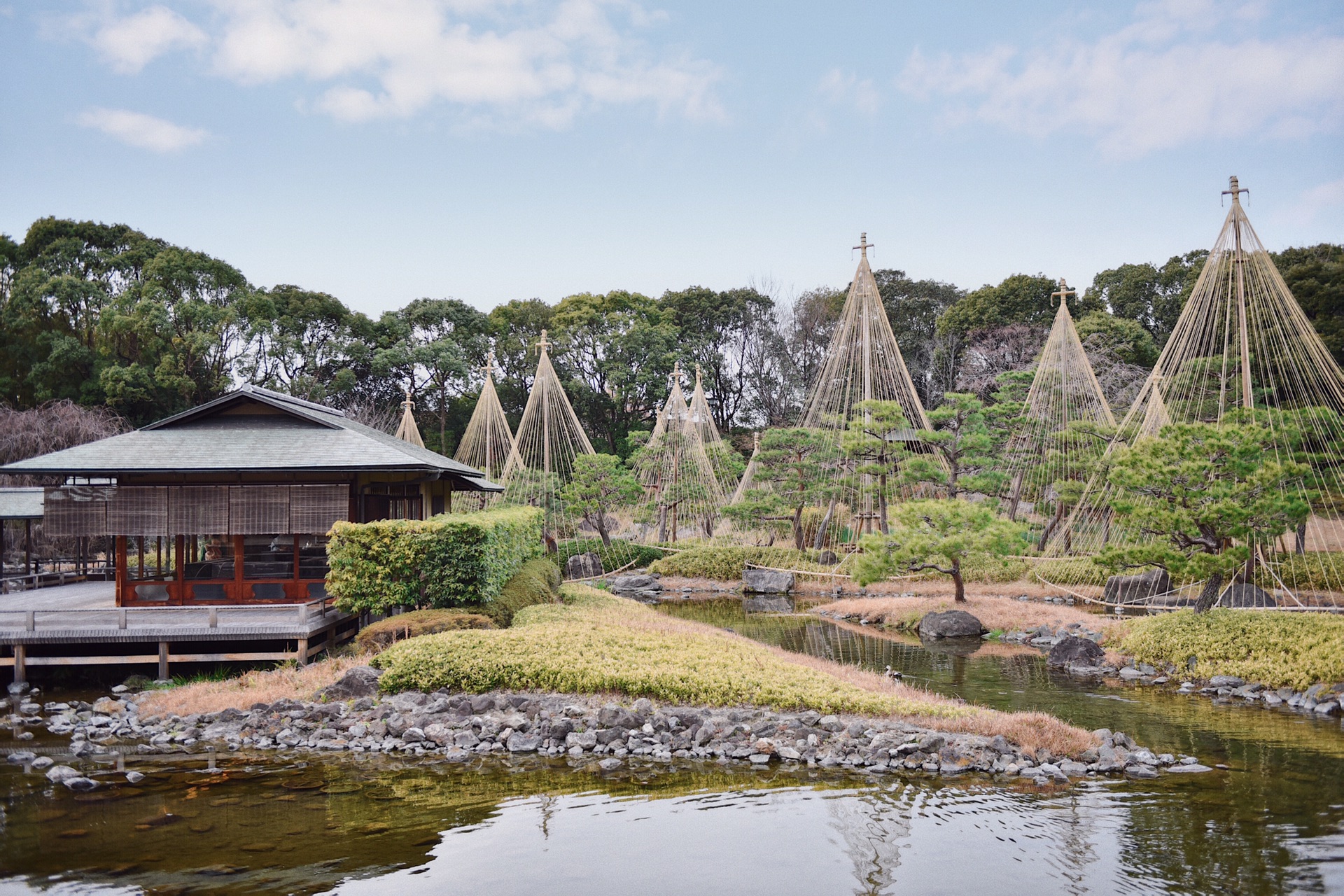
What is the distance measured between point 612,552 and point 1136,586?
15.9 m

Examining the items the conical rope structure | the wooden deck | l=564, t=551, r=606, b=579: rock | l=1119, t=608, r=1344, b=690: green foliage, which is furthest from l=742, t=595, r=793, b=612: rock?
the wooden deck

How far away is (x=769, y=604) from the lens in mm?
22969

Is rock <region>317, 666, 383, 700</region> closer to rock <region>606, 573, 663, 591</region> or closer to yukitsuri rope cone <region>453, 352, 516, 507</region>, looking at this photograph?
rock <region>606, 573, 663, 591</region>

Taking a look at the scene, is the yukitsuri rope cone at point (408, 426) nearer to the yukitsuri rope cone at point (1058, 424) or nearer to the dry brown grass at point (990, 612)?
the dry brown grass at point (990, 612)

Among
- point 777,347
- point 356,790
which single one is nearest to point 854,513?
point 356,790

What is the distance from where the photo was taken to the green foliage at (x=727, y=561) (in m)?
26.4

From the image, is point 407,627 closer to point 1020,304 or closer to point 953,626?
point 953,626

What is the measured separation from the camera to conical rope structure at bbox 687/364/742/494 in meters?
29.9

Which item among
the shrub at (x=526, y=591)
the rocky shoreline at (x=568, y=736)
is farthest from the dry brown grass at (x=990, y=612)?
the rocky shoreline at (x=568, y=736)

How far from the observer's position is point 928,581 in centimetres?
2256

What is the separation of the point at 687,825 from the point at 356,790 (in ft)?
11.0

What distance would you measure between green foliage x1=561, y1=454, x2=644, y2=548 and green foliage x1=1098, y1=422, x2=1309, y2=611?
16.1m

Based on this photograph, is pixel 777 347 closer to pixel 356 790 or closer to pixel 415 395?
pixel 415 395

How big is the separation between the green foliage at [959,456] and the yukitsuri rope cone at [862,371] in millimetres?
799
